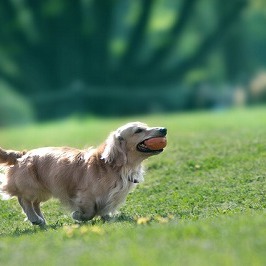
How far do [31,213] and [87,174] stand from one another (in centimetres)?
104

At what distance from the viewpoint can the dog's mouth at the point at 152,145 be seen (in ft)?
37.7

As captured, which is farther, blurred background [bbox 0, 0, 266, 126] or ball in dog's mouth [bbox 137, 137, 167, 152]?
blurred background [bbox 0, 0, 266, 126]

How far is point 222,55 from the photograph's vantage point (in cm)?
4250

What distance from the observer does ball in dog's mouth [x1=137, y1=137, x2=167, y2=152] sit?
11.5m

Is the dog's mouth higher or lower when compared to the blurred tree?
lower

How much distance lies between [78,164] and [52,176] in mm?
390

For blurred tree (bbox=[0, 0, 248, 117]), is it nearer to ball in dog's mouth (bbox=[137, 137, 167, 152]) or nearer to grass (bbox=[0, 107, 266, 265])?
grass (bbox=[0, 107, 266, 265])

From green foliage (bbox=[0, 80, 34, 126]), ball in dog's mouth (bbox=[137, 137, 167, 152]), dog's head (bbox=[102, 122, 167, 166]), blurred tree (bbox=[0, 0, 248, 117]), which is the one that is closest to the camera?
ball in dog's mouth (bbox=[137, 137, 167, 152])

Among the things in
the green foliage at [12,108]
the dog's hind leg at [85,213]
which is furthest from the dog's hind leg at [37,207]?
the green foliage at [12,108]

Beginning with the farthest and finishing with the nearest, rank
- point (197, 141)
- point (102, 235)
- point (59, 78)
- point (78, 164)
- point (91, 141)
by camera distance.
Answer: point (59, 78) → point (91, 141) → point (197, 141) → point (78, 164) → point (102, 235)

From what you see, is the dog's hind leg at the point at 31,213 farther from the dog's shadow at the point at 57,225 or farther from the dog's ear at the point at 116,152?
the dog's ear at the point at 116,152

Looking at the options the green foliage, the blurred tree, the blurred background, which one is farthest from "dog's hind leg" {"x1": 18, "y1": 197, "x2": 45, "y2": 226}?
the blurred tree

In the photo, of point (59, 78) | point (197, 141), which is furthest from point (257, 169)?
point (59, 78)

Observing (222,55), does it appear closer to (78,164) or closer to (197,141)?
(197,141)
